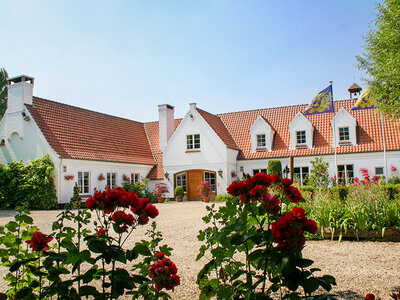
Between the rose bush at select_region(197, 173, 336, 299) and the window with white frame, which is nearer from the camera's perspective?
the rose bush at select_region(197, 173, 336, 299)

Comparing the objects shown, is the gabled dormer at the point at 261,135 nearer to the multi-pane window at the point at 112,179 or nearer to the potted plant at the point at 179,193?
the potted plant at the point at 179,193

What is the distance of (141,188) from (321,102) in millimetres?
14160

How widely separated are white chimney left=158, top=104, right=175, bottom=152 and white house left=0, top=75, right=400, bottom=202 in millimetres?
88

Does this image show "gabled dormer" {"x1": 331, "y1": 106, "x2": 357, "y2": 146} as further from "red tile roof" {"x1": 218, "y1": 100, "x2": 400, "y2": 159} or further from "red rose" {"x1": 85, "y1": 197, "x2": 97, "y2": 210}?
"red rose" {"x1": 85, "y1": 197, "x2": 97, "y2": 210}

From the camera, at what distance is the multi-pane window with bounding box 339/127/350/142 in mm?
25297

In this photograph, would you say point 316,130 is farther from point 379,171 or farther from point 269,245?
point 269,245

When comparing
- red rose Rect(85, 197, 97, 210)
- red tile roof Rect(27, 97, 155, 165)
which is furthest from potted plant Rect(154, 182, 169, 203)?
red rose Rect(85, 197, 97, 210)

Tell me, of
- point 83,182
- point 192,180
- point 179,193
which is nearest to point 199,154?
point 192,180

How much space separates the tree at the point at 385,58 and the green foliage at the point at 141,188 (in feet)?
54.0

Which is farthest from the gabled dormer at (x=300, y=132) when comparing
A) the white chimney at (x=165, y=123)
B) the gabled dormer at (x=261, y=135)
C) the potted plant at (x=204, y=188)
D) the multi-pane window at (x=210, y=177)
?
the white chimney at (x=165, y=123)

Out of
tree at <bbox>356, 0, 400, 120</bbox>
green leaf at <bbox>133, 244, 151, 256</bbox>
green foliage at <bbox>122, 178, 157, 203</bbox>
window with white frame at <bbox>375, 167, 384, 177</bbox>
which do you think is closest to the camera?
green leaf at <bbox>133, 244, 151, 256</bbox>

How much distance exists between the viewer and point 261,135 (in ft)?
91.1

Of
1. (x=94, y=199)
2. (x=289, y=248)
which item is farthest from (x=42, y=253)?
(x=289, y=248)

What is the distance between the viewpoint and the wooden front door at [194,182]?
27.3 meters
